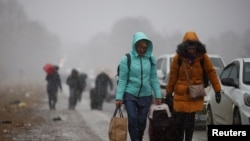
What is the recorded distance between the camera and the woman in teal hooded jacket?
8242 mm

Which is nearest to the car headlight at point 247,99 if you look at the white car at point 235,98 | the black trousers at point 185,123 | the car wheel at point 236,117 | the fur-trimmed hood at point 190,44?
the white car at point 235,98

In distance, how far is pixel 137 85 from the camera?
8273 millimetres

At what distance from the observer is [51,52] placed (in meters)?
117

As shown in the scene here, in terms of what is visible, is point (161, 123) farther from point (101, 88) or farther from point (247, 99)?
point (101, 88)

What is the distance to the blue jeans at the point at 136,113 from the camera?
8242mm

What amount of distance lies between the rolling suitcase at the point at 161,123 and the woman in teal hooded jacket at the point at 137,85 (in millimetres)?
150

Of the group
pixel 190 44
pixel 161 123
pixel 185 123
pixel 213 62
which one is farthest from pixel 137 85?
pixel 213 62

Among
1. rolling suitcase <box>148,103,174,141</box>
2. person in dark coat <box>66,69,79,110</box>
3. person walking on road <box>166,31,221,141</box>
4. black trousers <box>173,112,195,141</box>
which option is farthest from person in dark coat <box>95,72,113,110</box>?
person walking on road <box>166,31,221,141</box>

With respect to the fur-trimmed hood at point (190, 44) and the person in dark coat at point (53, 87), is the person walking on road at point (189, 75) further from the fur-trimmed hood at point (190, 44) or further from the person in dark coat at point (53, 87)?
the person in dark coat at point (53, 87)

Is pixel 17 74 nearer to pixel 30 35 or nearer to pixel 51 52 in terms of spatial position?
pixel 30 35

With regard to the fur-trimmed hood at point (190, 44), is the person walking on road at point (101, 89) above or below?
below

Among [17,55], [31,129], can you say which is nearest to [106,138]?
[31,129]

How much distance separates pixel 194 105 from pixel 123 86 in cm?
121

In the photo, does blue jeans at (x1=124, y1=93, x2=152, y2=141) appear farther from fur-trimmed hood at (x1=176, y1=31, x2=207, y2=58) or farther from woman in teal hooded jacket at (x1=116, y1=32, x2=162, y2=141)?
fur-trimmed hood at (x1=176, y1=31, x2=207, y2=58)
